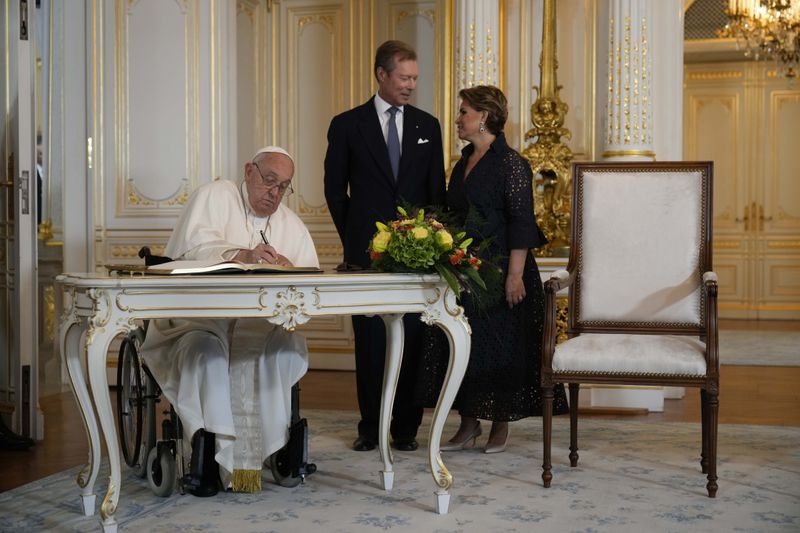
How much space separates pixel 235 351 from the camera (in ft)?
12.3

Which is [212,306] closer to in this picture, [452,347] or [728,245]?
[452,347]

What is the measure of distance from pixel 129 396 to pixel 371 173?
141cm

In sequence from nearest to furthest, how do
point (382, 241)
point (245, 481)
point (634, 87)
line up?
point (382, 241)
point (245, 481)
point (634, 87)

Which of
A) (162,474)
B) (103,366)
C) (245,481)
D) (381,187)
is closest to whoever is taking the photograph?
(103,366)

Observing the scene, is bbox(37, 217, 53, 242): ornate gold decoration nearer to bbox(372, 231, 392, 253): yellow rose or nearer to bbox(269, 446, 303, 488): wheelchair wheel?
bbox(269, 446, 303, 488): wheelchair wheel

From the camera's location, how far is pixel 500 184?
4211 millimetres

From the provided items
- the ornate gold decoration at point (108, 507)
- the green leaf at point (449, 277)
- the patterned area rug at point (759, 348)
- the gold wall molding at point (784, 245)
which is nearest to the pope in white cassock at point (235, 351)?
the ornate gold decoration at point (108, 507)

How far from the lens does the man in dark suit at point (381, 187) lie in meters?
4.45

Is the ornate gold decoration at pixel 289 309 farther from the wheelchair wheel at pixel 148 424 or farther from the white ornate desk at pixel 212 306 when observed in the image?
the wheelchair wheel at pixel 148 424

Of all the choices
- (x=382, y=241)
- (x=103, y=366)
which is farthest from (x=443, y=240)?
(x=103, y=366)

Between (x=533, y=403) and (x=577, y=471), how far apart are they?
0.40 m

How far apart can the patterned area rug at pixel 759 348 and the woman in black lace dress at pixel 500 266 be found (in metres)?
4.15

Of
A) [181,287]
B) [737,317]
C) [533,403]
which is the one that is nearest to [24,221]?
[181,287]

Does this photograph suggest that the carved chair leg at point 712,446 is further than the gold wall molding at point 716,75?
No
